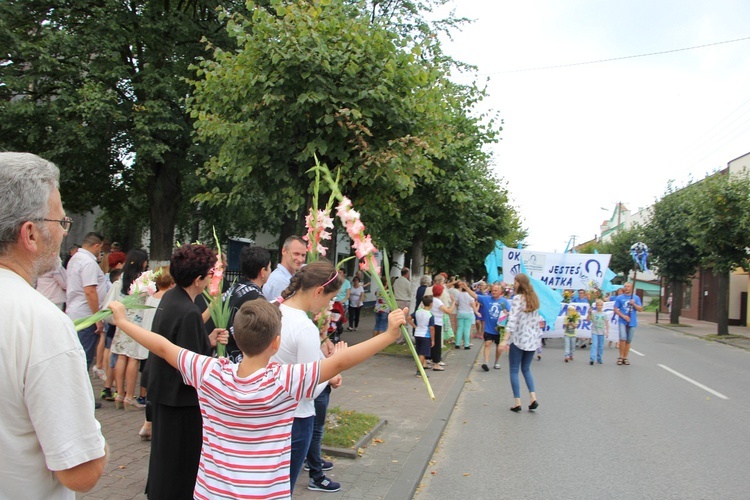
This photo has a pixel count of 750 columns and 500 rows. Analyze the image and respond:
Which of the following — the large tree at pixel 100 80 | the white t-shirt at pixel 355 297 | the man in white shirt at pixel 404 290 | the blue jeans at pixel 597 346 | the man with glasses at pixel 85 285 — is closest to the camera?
the man with glasses at pixel 85 285

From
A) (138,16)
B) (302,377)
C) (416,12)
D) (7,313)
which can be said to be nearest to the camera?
(7,313)

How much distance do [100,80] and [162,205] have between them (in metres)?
3.85

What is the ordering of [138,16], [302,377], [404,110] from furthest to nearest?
[138,16]
[404,110]
[302,377]

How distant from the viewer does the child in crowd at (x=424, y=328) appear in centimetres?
1117

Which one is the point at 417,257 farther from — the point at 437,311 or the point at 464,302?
the point at 437,311

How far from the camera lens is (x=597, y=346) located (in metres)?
13.9

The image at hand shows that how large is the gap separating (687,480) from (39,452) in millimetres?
5849

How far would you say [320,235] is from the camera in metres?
4.45

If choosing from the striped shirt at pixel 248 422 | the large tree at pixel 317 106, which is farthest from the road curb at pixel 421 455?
the large tree at pixel 317 106

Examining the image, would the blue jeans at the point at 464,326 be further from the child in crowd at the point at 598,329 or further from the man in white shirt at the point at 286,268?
the man in white shirt at the point at 286,268

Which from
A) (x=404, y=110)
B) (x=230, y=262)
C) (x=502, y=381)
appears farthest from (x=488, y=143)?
(x=230, y=262)

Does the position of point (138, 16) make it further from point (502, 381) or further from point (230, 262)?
point (230, 262)

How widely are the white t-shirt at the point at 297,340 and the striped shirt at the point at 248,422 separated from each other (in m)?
0.78

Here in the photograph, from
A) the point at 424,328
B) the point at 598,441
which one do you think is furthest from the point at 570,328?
the point at 598,441
